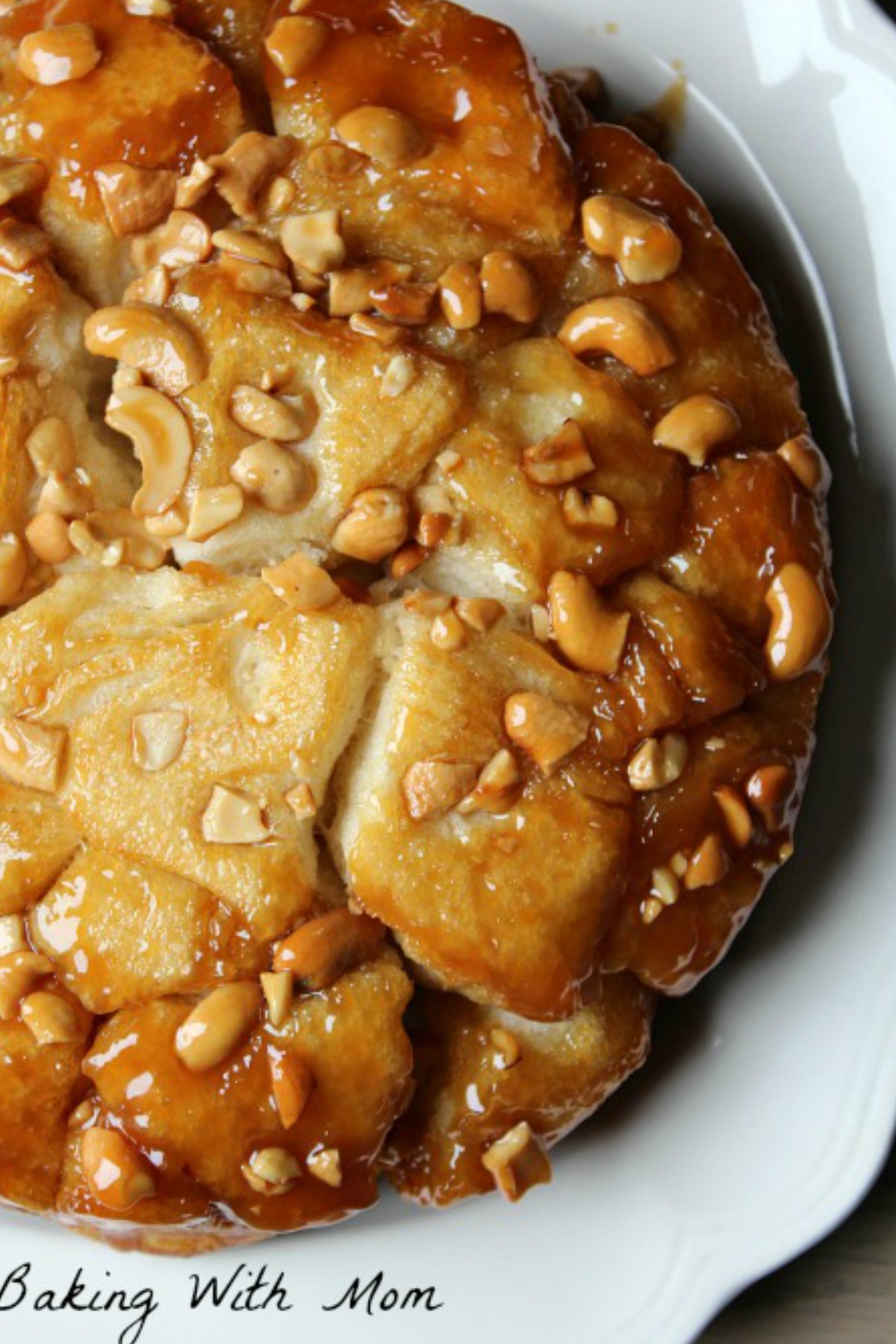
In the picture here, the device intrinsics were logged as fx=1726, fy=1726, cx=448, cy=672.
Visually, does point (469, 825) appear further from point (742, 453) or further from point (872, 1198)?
point (872, 1198)

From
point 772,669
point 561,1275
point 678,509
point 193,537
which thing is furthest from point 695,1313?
point 193,537

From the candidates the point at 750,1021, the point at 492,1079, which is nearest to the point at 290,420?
the point at 492,1079

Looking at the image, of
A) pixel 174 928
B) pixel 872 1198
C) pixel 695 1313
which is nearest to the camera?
pixel 174 928

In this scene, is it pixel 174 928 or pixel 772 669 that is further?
pixel 772 669

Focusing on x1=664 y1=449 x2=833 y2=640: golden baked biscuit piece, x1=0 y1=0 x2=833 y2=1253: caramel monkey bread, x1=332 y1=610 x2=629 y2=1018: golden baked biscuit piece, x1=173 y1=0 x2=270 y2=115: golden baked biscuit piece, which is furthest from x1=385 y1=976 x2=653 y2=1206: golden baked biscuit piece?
x1=173 y1=0 x2=270 y2=115: golden baked biscuit piece

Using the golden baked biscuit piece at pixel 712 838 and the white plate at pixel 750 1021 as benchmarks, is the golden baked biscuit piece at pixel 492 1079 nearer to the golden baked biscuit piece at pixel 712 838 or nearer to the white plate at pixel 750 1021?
the golden baked biscuit piece at pixel 712 838

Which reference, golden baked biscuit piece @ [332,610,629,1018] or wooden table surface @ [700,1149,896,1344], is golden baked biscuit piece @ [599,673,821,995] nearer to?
golden baked biscuit piece @ [332,610,629,1018]
